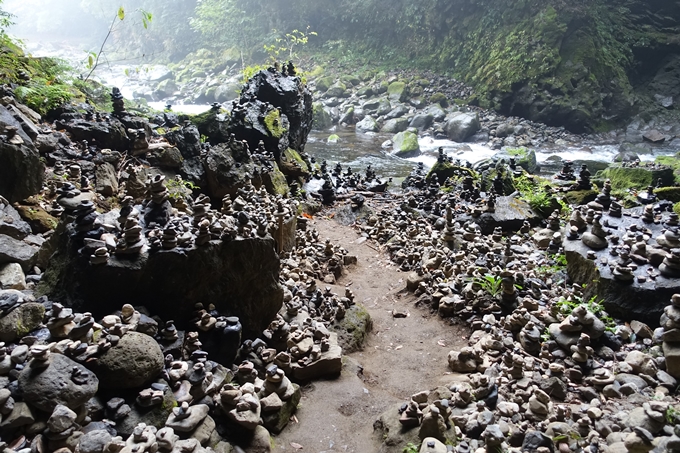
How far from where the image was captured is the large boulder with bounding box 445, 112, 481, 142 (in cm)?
2228

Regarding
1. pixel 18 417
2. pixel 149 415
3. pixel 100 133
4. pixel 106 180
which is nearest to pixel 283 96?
pixel 100 133

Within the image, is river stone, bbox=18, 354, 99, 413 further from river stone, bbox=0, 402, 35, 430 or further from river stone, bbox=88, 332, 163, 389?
river stone, bbox=88, 332, 163, 389

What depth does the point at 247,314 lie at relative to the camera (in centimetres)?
438

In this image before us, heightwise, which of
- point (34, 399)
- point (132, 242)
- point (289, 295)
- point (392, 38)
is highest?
point (392, 38)

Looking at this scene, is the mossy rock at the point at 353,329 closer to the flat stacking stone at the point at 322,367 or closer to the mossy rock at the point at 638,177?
the flat stacking stone at the point at 322,367

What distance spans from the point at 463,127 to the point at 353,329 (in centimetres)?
1906

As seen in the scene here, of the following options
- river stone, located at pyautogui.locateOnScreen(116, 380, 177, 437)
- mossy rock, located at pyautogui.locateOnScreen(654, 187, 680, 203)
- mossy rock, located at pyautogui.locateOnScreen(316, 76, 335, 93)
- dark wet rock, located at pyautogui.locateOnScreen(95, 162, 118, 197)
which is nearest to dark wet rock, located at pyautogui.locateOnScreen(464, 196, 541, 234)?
mossy rock, located at pyautogui.locateOnScreen(654, 187, 680, 203)

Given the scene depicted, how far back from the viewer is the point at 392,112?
26.5 m

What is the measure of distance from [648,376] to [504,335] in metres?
1.49

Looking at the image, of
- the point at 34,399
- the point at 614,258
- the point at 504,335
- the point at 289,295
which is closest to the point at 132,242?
the point at 34,399

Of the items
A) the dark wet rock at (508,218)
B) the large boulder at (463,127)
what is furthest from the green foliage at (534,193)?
the large boulder at (463,127)

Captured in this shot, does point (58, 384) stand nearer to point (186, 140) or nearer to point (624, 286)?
point (624, 286)

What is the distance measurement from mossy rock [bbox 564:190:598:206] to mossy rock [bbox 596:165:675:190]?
1.67 meters

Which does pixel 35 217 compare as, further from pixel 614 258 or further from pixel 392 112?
pixel 392 112
